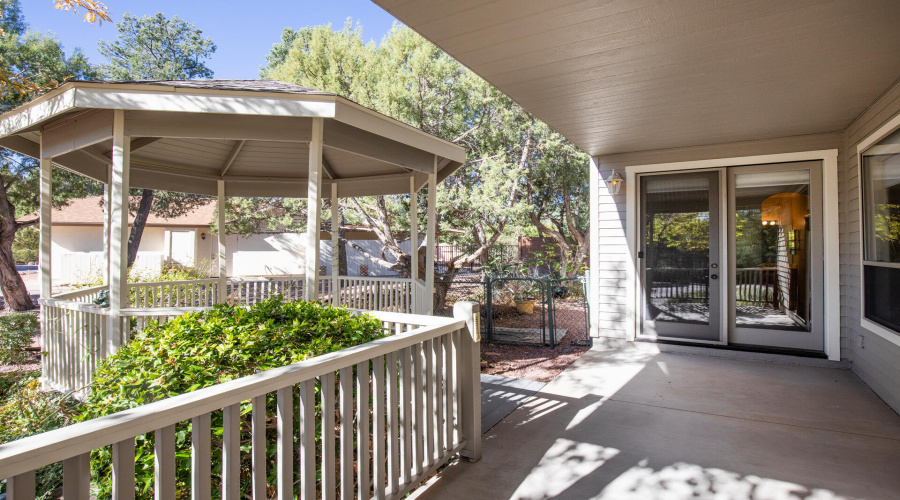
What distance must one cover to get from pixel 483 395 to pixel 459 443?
1306mm

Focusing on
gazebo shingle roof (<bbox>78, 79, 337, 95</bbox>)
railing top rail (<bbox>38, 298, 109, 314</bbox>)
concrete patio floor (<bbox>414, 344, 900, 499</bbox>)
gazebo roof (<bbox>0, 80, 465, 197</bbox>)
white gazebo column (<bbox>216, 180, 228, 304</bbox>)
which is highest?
gazebo shingle roof (<bbox>78, 79, 337, 95</bbox>)

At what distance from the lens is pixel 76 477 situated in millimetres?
1039

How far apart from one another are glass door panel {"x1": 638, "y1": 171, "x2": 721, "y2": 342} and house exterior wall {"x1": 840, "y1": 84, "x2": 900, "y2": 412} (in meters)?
1.09

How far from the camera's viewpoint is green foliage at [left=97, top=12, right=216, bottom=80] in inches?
603

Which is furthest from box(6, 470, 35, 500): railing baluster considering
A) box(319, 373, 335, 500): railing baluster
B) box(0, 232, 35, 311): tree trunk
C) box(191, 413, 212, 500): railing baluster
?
box(0, 232, 35, 311): tree trunk

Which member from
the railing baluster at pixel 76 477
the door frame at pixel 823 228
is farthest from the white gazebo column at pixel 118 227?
the door frame at pixel 823 228

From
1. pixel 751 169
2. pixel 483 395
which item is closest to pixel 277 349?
pixel 483 395

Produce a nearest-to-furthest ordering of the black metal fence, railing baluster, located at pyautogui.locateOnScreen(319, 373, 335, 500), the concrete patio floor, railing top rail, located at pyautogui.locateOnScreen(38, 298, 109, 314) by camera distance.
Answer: railing baluster, located at pyautogui.locateOnScreen(319, 373, 335, 500) < the concrete patio floor < railing top rail, located at pyautogui.locateOnScreen(38, 298, 109, 314) < the black metal fence

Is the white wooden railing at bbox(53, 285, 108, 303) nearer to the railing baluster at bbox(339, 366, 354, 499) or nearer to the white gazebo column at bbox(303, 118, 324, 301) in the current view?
the white gazebo column at bbox(303, 118, 324, 301)

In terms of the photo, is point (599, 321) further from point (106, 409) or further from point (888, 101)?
point (106, 409)

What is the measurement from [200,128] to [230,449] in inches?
120

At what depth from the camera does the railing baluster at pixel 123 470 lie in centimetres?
111

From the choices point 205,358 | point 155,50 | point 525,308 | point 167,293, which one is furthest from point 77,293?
point 155,50

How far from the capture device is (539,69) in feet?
10.0
